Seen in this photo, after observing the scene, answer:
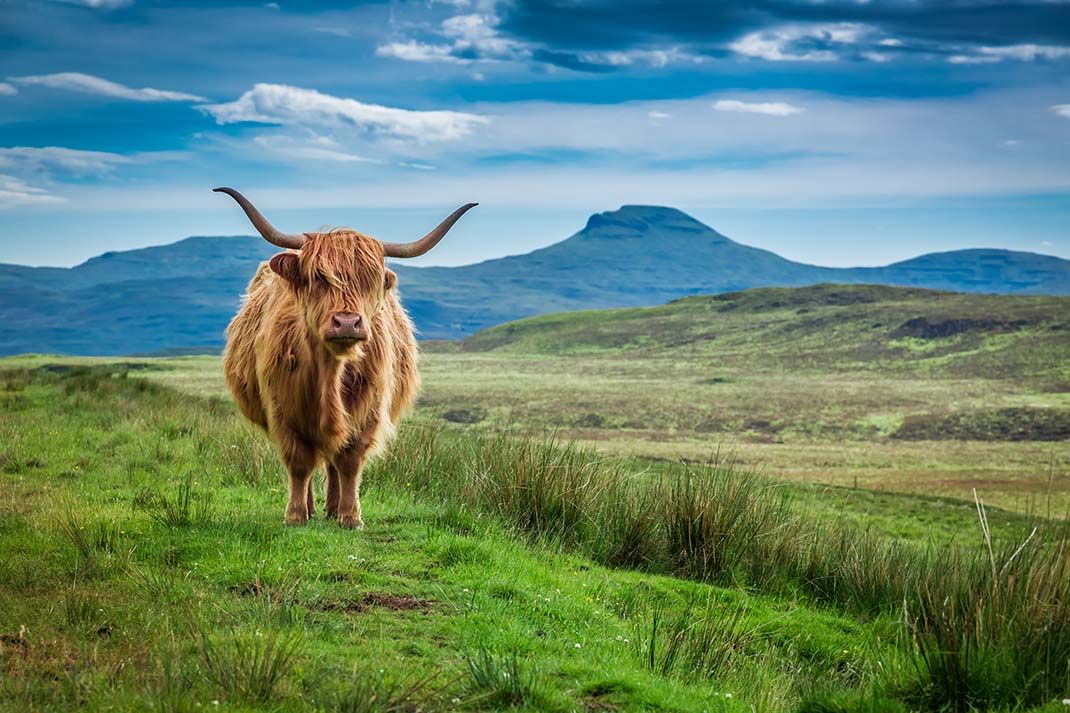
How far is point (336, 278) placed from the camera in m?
6.25

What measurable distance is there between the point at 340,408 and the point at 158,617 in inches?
94.0

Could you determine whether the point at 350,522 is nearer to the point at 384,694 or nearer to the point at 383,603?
the point at 383,603

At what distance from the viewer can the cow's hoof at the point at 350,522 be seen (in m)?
6.99

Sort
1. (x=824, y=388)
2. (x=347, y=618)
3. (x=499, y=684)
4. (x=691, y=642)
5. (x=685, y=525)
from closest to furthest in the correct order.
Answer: (x=499, y=684)
(x=347, y=618)
(x=691, y=642)
(x=685, y=525)
(x=824, y=388)

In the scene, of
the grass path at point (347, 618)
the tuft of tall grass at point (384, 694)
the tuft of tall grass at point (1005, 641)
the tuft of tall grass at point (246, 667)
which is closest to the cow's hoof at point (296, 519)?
the grass path at point (347, 618)

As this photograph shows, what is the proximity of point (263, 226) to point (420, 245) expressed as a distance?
113 centimetres

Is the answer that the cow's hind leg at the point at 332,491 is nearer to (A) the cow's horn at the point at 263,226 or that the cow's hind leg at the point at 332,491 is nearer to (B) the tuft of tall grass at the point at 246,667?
(A) the cow's horn at the point at 263,226

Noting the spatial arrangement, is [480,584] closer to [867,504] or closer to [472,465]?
[472,465]

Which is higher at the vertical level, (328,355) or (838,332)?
(328,355)

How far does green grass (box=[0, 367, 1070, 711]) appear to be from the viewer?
13.5 ft

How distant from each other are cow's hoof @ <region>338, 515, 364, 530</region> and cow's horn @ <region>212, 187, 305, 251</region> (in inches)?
80.1

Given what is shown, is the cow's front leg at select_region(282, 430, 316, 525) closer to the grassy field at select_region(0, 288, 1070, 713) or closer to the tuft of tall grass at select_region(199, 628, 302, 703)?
the grassy field at select_region(0, 288, 1070, 713)

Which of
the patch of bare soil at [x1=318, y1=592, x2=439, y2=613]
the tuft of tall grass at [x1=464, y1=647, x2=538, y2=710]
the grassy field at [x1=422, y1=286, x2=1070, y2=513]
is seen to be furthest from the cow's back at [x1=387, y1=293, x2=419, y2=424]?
the tuft of tall grass at [x1=464, y1=647, x2=538, y2=710]

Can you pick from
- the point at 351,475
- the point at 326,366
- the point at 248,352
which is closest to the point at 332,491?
the point at 351,475
